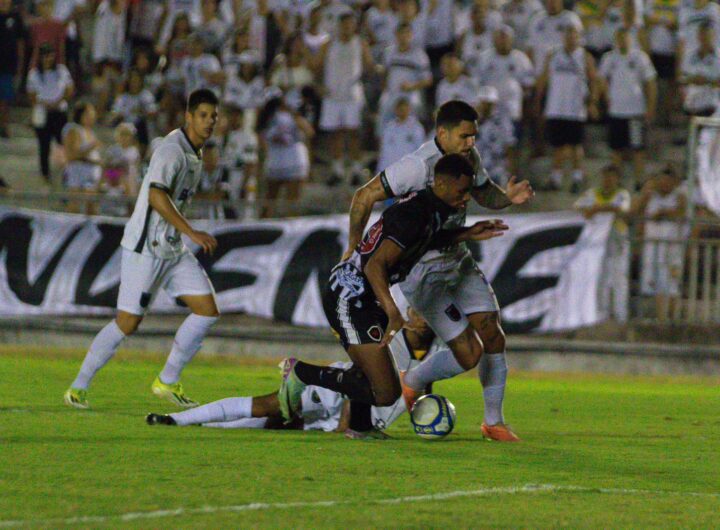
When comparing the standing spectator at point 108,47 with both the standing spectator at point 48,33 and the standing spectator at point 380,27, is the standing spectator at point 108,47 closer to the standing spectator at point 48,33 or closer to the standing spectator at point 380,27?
the standing spectator at point 48,33

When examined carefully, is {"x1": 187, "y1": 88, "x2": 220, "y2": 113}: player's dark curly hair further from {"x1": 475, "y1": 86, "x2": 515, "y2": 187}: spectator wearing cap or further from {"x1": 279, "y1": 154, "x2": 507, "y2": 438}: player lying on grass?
{"x1": 475, "y1": 86, "x2": 515, "y2": 187}: spectator wearing cap

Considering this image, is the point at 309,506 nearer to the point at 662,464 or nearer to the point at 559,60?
the point at 662,464

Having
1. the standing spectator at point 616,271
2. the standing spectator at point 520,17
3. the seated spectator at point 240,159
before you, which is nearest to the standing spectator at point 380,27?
the standing spectator at point 520,17

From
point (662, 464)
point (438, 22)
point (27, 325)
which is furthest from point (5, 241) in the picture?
point (662, 464)

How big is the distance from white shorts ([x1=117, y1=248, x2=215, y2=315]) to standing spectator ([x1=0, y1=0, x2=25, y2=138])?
11781 millimetres

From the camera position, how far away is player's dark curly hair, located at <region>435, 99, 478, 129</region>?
920 centimetres

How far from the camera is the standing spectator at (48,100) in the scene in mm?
21016

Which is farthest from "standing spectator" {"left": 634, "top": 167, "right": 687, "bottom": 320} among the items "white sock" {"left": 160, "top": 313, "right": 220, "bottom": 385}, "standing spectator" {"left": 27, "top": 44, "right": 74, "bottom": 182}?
"standing spectator" {"left": 27, "top": 44, "right": 74, "bottom": 182}

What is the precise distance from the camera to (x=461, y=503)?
6.59 m

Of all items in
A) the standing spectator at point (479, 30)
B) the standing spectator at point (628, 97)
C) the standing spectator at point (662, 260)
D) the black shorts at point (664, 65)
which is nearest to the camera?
the standing spectator at point (662, 260)

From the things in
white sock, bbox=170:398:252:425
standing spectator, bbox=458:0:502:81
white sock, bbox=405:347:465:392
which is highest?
standing spectator, bbox=458:0:502:81

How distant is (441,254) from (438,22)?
12197 millimetres

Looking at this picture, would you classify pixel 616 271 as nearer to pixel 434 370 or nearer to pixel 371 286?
pixel 434 370

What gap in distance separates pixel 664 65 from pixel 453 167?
1274 centimetres
